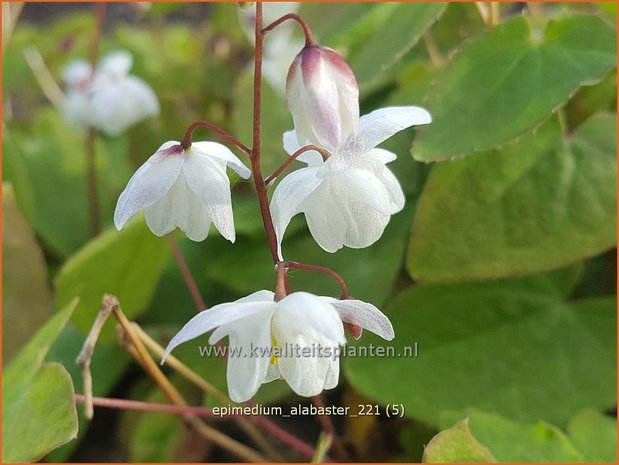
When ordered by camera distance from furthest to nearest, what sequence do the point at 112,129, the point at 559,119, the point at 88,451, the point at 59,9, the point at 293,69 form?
the point at 59,9 → the point at 112,129 → the point at 88,451 → the point at 559,119 → the point at 293,69

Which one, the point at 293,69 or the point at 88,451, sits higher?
the point at 293,69

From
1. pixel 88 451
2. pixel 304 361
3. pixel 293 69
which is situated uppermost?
pixel 293 69

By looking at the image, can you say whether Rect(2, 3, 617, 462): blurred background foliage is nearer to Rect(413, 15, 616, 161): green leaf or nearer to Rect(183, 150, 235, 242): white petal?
Rect(413, 15, 616, 161): green leaf

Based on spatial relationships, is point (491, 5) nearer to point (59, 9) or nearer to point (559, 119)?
point (559, 119)

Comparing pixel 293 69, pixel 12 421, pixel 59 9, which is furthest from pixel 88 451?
pixel 59 9

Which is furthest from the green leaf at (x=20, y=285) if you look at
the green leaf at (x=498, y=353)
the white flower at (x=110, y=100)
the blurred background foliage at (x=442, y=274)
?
the green leaf at (x=498, y=353)

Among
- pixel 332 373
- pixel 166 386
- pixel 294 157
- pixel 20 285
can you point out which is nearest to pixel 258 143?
pixel 294 157

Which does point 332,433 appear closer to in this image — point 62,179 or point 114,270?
point 114,270
